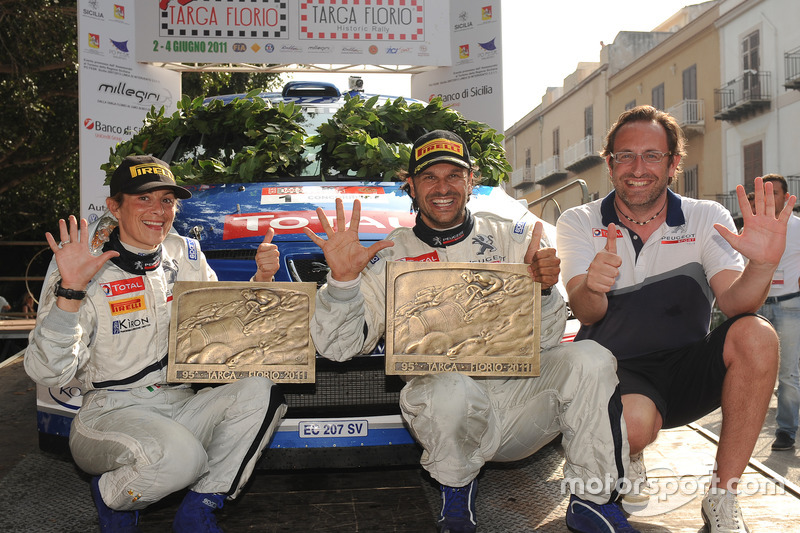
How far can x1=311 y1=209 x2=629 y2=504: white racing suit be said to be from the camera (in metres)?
2.94

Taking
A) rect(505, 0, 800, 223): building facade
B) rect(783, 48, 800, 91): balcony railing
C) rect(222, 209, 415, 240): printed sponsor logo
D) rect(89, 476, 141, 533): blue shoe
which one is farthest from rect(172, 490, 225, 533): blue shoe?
rect(783, 48, 800, 91): balcony railing

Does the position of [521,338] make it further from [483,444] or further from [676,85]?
[676,85]

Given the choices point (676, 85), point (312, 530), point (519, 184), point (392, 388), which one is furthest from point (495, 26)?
point (519, 184)

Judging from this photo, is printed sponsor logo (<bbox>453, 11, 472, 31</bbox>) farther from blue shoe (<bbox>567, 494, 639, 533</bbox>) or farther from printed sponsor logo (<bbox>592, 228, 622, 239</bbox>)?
blue shoe (<bbox>567, 494, 639, 533</bbox>)

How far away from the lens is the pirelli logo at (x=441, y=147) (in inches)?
134

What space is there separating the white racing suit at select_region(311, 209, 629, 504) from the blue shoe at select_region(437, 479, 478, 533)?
0.22 feet

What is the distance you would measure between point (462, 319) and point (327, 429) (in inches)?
31.2

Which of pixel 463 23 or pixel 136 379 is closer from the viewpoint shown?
pixel 136 379

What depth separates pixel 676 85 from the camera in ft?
84.3

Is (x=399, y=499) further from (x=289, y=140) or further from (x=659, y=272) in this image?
(x=289, y=140)

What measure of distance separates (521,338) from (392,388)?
2.25ft

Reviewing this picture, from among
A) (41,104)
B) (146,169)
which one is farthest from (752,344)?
(41,104)

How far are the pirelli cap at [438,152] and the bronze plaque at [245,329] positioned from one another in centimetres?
76

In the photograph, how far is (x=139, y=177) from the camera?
318 centimetres
